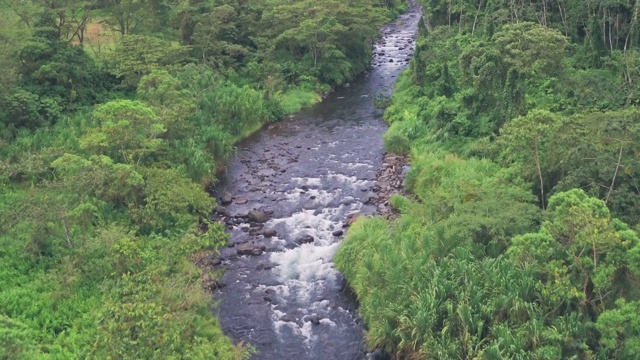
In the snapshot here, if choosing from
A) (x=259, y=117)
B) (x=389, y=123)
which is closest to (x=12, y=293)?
(x=259, y=117)

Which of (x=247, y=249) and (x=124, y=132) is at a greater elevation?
(x=124, y=132)

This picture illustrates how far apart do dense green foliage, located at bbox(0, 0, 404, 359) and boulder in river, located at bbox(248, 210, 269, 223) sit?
241 centimetres

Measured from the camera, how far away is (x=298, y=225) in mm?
30547

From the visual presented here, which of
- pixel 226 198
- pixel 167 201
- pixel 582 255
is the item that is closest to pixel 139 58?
pixel 226 198

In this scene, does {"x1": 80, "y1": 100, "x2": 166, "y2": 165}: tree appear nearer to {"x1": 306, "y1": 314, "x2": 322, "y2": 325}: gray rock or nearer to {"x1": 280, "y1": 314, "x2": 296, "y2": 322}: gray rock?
{"x1": 280, "y1": 314, "x2": 296, "y2": 322}: gray rock

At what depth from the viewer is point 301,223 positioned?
30.7 m

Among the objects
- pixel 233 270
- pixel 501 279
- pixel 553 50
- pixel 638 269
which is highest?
pixel 553 50

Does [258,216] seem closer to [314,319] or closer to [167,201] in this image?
[167,201]

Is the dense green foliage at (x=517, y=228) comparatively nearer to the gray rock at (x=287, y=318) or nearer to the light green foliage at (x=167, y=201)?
the gray rock at (x=287, y=318)

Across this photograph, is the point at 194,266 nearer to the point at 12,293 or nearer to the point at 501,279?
the point at 12,293

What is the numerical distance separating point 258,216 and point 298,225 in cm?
256

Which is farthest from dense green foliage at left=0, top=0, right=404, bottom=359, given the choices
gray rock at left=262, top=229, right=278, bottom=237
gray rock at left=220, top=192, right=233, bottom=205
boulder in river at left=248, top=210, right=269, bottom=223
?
gray rock at left=262, top=229, right=278, bottom=237

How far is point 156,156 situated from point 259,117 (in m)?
14.8

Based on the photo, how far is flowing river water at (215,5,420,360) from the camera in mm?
22531
